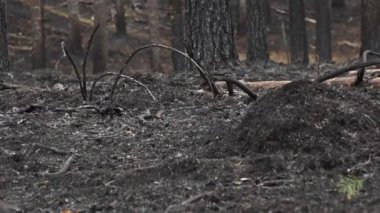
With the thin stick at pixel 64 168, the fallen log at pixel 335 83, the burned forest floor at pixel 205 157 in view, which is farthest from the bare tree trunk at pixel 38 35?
the thin stick at pixel 64 168

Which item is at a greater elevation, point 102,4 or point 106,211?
point 102,4

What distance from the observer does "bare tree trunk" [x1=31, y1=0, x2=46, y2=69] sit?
2086 centimetres

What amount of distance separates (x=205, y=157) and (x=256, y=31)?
1213 cm

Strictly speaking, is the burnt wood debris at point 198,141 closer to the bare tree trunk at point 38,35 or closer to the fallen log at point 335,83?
the fallen log at point 335,83

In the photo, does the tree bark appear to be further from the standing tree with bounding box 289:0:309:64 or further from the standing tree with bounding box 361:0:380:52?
the standing tree with bounding box 361:0:380:52

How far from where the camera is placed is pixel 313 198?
10.9 feet

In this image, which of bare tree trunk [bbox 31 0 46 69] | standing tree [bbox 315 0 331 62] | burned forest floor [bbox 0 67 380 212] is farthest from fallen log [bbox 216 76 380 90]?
standing tree [bbox 315 0 331 62]

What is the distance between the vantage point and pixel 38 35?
21453 mm

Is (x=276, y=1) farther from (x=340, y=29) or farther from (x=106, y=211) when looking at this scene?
(x=106, y=211)

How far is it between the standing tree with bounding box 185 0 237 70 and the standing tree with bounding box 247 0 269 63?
297 inches

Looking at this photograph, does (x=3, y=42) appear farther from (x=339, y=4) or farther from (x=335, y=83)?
(x=339, y=4)

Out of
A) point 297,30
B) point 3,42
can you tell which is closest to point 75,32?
point 297,30

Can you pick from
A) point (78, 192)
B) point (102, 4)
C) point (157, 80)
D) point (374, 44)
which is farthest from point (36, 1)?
point (78, 192)

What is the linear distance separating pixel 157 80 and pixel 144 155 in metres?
3.49
